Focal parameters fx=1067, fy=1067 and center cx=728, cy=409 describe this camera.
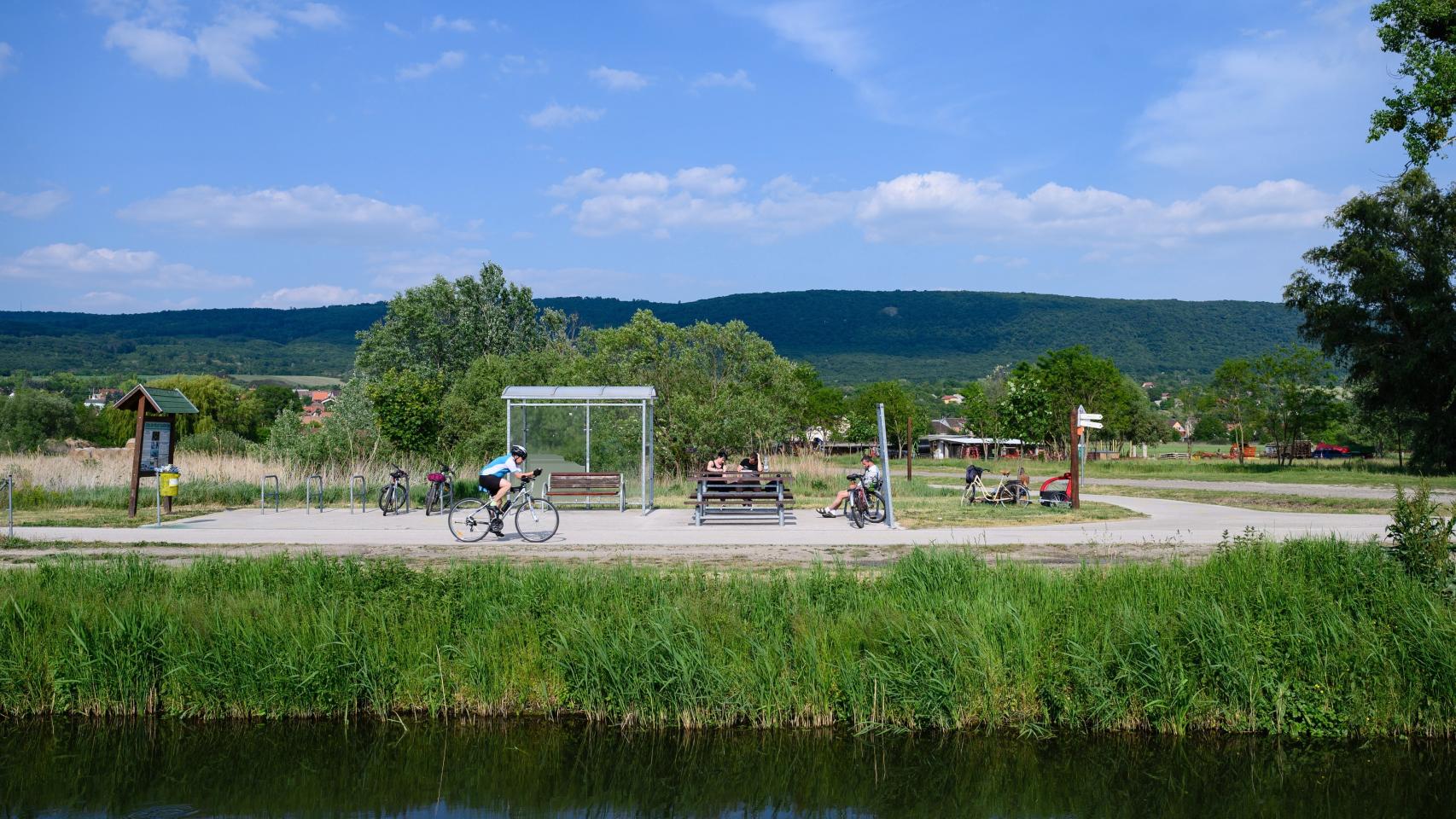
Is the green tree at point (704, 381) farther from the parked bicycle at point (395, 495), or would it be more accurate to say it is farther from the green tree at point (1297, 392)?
the green tree at point (1297, 392)

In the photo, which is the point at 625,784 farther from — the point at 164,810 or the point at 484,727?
the point at 164,810

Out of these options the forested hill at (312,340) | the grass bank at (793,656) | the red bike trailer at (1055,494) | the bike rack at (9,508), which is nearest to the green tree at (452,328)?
the bike rack at (9,508)

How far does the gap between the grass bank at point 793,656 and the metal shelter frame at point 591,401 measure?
12.7 metres

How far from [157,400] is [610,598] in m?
14.6

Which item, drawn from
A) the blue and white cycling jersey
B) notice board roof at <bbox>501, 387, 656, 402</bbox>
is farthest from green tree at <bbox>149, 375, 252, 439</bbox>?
the blue and white cycling jersey

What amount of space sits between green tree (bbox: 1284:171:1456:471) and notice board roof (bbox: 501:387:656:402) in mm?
33827

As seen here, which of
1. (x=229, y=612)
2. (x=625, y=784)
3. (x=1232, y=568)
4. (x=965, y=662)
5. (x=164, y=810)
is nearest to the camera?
(x=164, y=810)

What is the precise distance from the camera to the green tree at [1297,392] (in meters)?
51.1

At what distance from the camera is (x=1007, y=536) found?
1547cm

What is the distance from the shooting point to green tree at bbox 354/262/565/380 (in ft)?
227

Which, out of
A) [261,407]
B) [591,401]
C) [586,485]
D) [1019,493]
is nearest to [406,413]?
[591,401]

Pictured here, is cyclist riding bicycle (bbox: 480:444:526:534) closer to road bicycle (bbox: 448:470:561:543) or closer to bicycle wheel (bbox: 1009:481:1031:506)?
road bicycle (bbox: 448:470:561:543)

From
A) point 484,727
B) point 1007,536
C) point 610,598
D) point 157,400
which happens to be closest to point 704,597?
point 610,598

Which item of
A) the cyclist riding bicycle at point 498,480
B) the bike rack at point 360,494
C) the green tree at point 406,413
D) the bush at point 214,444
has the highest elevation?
the green tree at point 406,413
